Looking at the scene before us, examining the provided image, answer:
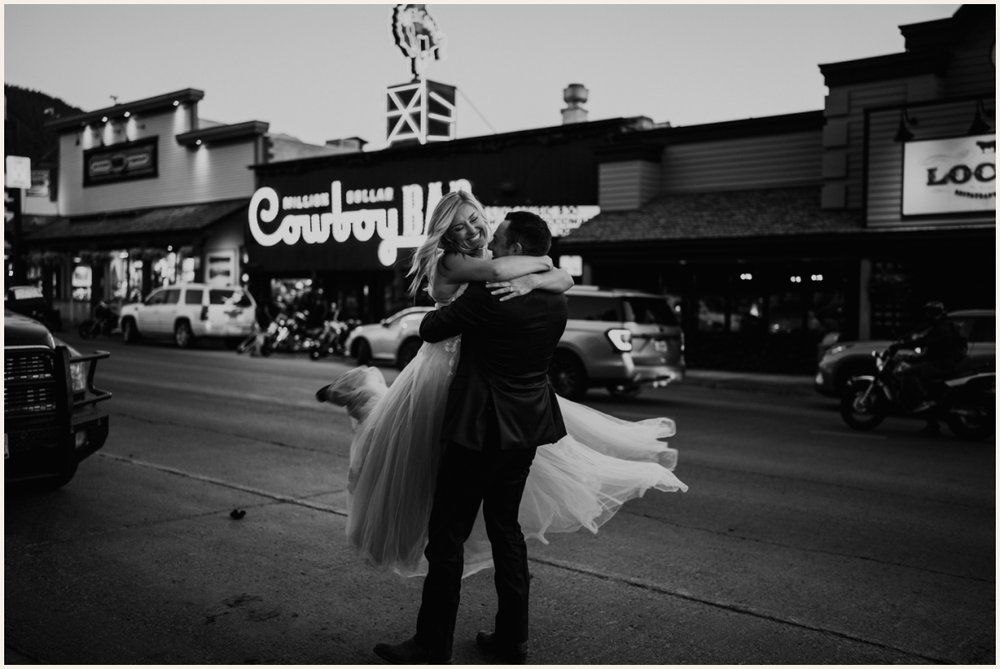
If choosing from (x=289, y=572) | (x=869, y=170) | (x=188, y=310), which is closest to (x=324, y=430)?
(x=289, y=572)

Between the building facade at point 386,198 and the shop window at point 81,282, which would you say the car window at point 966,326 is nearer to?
the building facade at point 386,198

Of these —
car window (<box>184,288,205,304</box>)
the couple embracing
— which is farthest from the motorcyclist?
car window (<box>184,288,205,304</box>)

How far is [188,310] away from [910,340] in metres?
19.9

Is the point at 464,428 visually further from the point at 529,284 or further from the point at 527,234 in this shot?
the point at 527,234

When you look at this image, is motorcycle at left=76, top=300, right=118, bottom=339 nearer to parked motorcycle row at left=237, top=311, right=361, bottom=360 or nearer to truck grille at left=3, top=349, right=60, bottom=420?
parked motorcycle row at left=237, top=311, right=361, bottom=360

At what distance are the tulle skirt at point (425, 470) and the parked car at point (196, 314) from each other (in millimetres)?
22566

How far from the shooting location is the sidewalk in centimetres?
1816

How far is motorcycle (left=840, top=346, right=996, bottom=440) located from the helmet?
1.91 ft

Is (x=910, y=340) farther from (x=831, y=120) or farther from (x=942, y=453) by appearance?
(x=831, y=120)

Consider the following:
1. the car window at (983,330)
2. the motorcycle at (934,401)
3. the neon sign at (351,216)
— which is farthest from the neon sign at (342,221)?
the motorcycle at (934,401)

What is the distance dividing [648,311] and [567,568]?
10.2 metres

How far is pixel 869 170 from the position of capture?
18828mm

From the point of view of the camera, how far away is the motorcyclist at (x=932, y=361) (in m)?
11.5

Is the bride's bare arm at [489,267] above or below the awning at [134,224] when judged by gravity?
below
